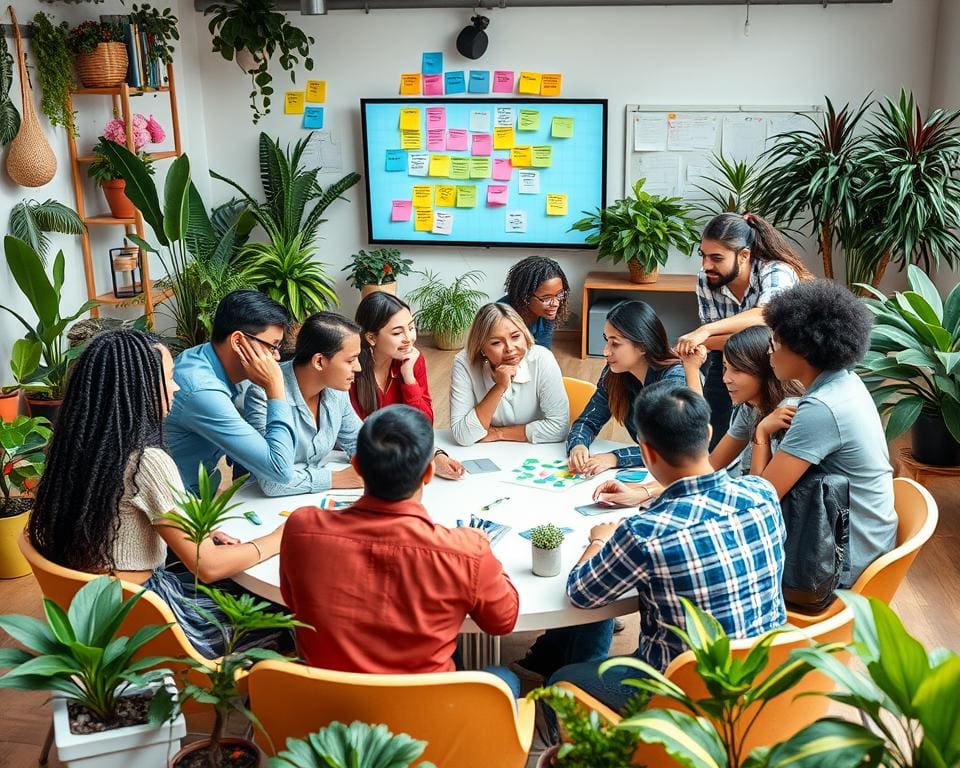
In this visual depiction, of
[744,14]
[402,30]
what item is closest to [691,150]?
[744,14]

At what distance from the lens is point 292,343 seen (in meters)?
6.24

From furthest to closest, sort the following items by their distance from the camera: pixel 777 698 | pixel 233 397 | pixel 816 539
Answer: pixel 233 397
pixel 816 539
pixel 777 698

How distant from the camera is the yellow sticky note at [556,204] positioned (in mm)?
6852

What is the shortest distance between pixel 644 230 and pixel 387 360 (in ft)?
10.4

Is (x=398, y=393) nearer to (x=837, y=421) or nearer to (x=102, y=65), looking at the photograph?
(x=837, y=421)

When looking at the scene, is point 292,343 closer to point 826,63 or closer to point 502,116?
point 502,116

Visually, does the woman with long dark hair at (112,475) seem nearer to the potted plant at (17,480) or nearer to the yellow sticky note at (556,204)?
the potted plant at (17,480)

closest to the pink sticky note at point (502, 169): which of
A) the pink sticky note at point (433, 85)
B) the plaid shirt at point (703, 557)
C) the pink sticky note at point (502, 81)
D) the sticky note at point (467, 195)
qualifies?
the sticky note at point (467, 195)

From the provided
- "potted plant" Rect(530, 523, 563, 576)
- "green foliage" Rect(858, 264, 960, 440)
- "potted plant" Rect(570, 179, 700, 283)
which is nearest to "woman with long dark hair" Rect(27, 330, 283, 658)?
"potted plant" Rect(530, 523, 563, 576)

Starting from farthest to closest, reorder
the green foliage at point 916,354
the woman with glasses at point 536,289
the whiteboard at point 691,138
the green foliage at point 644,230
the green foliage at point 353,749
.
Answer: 1. the whiteboard at point 691,138
2. the green foliage at point 644,230
3. the woman with glasses at point 536,289
4. the green foliage at point 916,354
5. the green foliage at point 353,749

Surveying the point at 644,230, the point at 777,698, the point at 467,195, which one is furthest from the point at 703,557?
the point at 467,195

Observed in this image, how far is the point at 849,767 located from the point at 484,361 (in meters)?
2.23

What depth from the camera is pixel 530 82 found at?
22.0 feet

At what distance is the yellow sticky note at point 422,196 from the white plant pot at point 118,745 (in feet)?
17.7
